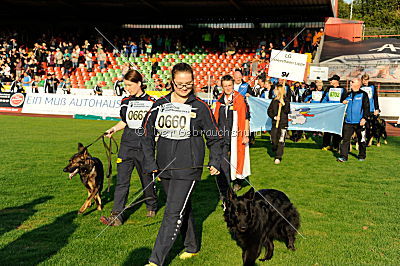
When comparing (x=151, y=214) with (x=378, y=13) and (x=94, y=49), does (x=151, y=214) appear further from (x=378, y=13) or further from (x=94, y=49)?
(x=378, y=13)

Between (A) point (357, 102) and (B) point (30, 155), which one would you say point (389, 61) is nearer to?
(A) point (357, 102)

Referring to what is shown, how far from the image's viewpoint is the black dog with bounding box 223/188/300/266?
3.98 metres

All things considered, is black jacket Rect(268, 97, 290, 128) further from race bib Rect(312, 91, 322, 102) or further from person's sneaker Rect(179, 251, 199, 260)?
person's sneaker Rect(179, 251, 199, 260)

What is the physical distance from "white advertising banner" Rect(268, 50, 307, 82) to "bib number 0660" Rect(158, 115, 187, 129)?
7105 millimetres

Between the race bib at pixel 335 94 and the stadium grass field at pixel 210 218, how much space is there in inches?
96.8

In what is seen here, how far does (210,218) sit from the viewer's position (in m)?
5.61

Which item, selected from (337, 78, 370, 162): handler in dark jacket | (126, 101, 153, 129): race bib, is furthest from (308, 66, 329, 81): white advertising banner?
(126, 101, 153, 129): race bib

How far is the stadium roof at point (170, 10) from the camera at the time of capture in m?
25.9

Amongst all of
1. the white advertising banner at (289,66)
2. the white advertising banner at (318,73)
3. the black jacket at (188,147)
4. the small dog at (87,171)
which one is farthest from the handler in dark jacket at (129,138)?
the white advertising banner at (318,73)

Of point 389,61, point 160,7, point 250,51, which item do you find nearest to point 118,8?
point 160,7

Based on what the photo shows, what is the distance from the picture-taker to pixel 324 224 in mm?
5391

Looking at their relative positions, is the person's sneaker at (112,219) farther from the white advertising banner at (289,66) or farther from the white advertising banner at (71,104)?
the white advertising banner at (71,104)

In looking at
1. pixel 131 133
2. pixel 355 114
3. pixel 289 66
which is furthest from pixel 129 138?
pixel 355 114

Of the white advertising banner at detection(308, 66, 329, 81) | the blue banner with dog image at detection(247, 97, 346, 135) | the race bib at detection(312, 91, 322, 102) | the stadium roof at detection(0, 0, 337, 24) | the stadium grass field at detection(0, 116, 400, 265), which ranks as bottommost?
the stadium grass field at detection(0, 116, 400, 265)
